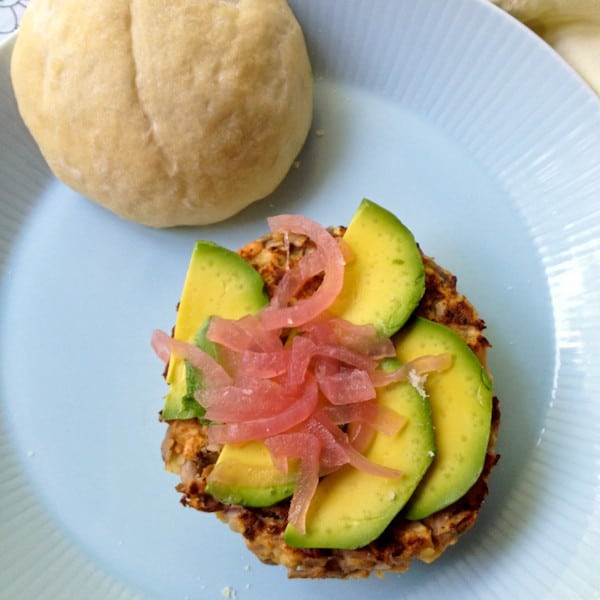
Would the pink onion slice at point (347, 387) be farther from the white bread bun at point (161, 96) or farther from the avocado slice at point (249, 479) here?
the white bread bun at point (161, 96)

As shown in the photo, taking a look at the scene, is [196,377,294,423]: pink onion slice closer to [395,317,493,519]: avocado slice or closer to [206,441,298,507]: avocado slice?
[206,441,298,507]: avocado slice

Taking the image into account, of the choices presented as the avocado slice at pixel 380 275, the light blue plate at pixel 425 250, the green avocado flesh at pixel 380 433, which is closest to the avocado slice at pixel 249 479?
the green avocado flesh at pixel 380 433

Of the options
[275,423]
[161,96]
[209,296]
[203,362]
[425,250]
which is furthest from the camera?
[425,250]

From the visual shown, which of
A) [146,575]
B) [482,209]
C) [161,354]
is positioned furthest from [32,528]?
[482,209]

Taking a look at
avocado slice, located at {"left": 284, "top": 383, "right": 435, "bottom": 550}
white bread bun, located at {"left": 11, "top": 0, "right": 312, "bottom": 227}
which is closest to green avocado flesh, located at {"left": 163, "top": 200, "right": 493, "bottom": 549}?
avocado slice, located at {"left": 284, "top": 383, "right": 435, "bottom": 550}

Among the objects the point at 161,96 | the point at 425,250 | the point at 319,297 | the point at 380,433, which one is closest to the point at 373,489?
the point at 380,433

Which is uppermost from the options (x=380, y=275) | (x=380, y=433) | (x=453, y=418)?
(x=380, y=275)

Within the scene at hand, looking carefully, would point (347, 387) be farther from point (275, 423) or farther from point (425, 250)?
point (425, 250)
